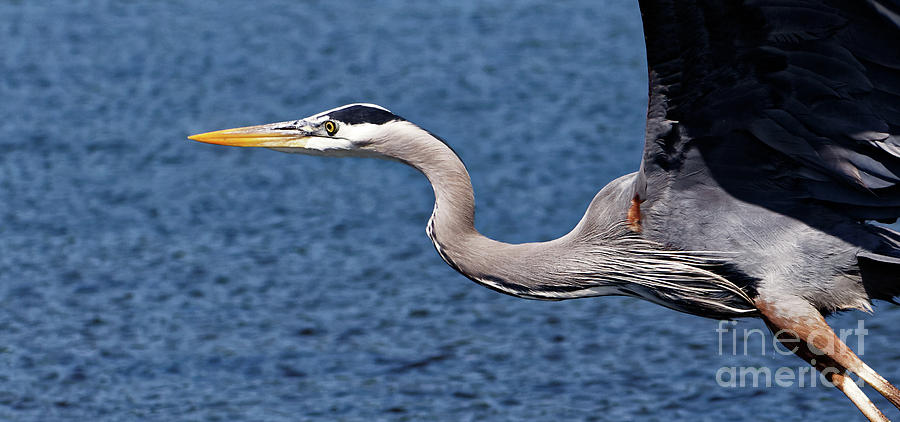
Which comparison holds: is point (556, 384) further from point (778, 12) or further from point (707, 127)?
point (778, 12)

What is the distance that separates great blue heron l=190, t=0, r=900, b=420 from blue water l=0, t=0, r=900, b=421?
138 cm

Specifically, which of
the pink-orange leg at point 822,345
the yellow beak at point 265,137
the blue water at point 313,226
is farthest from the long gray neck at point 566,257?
the blue water at point 313,226

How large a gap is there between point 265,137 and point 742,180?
1984 millimetres

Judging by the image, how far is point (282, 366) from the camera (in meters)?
7.11

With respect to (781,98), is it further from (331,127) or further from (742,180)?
(331,127)

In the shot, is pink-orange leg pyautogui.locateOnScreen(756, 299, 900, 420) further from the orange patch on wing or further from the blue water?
the blue water

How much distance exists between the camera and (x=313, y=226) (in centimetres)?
898

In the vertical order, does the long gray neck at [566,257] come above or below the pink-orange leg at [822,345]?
above

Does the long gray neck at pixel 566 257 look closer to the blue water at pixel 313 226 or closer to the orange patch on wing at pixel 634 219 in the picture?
the orange patch on wing at pixel 634 219

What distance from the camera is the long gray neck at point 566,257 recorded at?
5.25 meters

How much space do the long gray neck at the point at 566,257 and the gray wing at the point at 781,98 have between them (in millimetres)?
326

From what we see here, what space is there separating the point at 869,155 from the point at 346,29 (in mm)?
8909

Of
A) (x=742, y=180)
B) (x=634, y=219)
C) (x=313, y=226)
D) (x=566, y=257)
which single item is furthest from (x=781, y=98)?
(x=313, y=226)

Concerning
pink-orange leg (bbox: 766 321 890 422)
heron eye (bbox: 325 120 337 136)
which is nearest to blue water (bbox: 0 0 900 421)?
pink-orange leg (bbox: 766 321 890 422)
